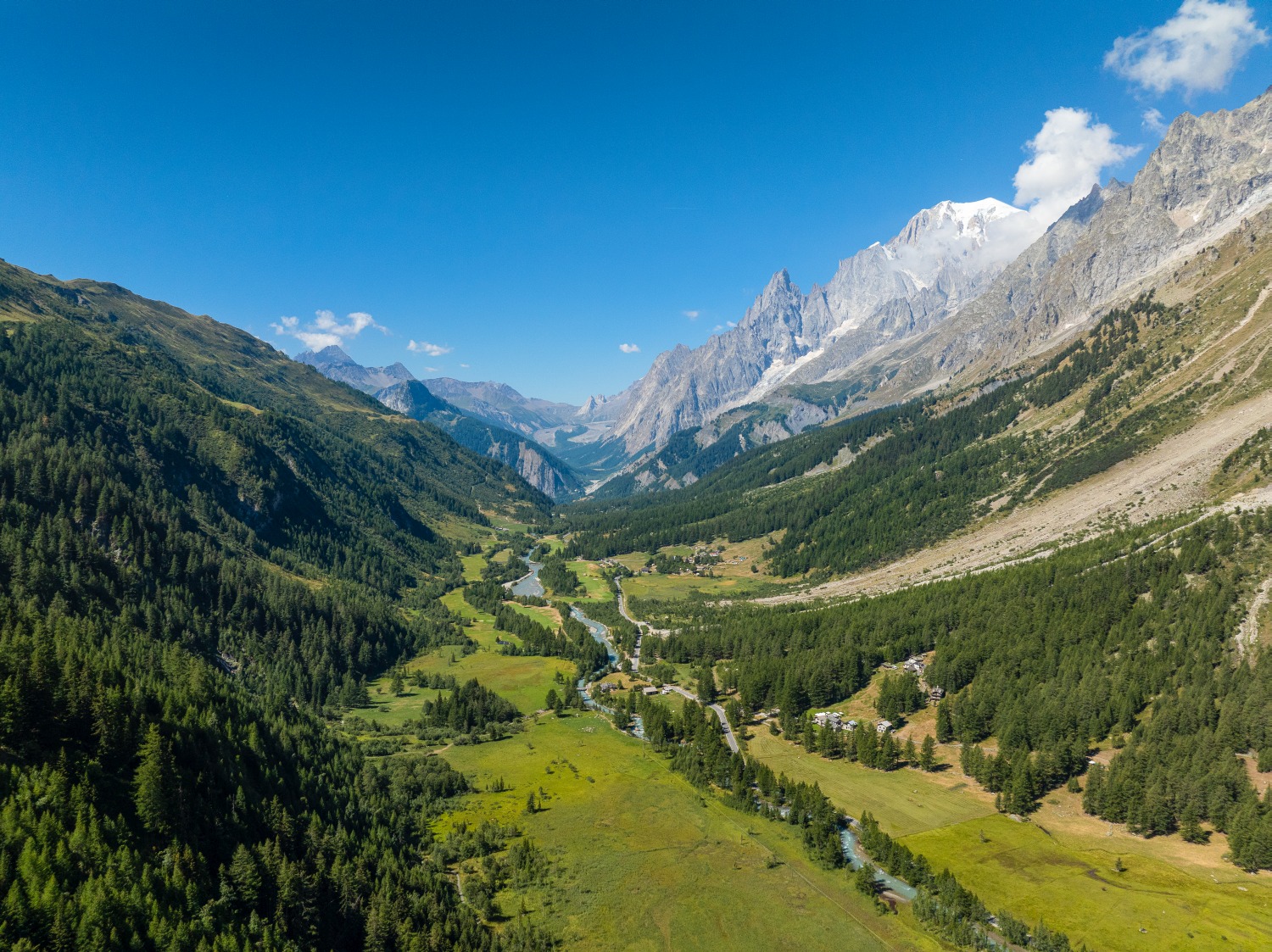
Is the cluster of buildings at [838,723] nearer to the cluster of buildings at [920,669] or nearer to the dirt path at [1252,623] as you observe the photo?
the cluster of buildings at [920,669]

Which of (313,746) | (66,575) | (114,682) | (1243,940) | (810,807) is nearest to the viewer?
(1243,940)

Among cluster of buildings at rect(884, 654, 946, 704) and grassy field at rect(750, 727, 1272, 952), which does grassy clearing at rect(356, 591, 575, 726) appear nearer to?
grassy field at rect(750, 727, 1272, 952)

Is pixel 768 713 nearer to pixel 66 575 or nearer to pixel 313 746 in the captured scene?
pixel 313 746

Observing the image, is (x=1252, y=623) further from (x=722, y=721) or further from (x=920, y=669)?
(x=722, y=721)

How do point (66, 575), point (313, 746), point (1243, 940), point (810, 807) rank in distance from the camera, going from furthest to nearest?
point (66, 575)
point (313, 746)
point (810, 807)
point (1243, 940)

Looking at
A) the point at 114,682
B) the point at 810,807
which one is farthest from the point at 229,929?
the point at 810,807

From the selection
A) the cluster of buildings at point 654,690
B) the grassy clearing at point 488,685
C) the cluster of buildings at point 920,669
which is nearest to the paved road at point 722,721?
the cluster of buildings at point 654,690
